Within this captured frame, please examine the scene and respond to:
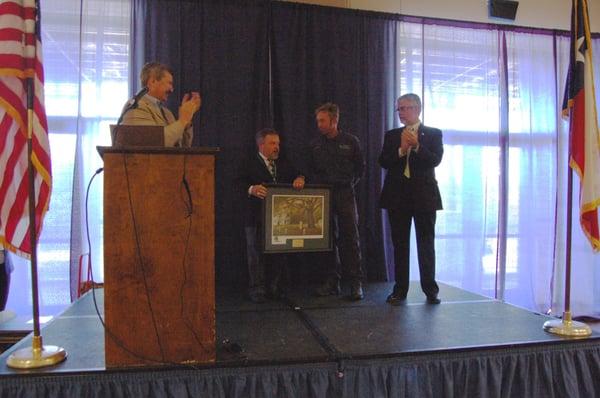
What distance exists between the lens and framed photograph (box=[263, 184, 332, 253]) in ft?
10.5

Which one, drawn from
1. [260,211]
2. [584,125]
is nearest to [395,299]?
[260,211]

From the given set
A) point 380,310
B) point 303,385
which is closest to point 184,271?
point 303,385

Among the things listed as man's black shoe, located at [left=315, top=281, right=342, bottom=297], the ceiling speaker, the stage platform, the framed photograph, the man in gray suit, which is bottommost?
the stage platform

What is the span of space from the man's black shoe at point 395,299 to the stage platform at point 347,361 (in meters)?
0.30

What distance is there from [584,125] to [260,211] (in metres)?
1.98

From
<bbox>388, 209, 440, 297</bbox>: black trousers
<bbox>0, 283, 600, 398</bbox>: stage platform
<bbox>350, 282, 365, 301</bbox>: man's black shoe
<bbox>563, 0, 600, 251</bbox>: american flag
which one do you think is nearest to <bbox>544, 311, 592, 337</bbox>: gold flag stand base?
<bbox>0, 283, 600, 398</bbox>: stage platform

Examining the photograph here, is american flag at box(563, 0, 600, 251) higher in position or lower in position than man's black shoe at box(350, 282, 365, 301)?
higher

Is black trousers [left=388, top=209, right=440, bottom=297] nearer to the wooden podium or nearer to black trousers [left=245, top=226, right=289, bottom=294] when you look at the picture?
black trousers [left=245, top=226, right=289, bottom=294]

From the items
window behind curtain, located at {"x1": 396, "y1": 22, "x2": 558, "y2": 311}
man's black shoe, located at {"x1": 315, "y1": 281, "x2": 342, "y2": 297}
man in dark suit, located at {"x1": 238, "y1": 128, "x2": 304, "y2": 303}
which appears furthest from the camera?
window behind curtain, located at {"x1": 396, "y1": 22, "x2": 558, "y2": 311}

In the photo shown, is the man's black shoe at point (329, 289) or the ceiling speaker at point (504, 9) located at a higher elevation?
the ceiling speaker at point (504, 9)

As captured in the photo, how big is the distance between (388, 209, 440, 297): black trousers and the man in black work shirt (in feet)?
0.90

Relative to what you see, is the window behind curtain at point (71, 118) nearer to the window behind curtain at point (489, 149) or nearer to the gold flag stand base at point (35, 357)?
the gold flag stand base at point (35, 357)

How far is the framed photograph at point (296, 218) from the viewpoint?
319 centimetres

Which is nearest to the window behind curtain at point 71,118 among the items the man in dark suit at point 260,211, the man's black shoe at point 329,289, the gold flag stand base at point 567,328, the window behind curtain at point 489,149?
the man in dark suit at point 260,211
